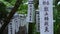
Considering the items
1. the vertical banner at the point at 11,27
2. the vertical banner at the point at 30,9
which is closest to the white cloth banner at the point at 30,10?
the vertical banner at the point at 30,9

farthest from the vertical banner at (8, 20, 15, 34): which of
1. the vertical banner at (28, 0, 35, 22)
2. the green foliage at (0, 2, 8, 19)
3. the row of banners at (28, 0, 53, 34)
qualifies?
the row of banners at (28, 0, 53, 34)

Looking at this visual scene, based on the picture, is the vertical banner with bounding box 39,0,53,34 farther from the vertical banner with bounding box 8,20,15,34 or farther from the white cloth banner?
the vertical banner with bounding box 8,20,15,34

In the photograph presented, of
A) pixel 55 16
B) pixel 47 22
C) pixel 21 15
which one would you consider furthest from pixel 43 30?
pixel 21 15

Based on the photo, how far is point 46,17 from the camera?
518 centimetres

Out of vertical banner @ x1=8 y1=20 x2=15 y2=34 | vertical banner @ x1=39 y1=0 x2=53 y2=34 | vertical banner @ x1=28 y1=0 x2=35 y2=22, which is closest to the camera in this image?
vertical banner @ x1=39 y1=0 x2=53 y2=34

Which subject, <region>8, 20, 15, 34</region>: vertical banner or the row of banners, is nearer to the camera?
the row of banners

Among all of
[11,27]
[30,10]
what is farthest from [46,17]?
[11,27]

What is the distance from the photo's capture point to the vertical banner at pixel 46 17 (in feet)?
16.9

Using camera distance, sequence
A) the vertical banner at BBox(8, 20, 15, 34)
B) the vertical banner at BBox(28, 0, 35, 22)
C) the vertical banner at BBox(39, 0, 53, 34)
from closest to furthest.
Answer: the vertical banner at BBox(39, 0, 53, 34), the vertical banner at BBox(28, 0, 35, 22), the vertical banner at BBox(8, 20, 15, 34)

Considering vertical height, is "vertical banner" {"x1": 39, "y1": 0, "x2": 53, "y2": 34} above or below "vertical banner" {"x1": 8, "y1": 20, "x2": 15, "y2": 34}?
above

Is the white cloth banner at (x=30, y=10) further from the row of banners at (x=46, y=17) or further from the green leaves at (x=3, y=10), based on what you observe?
the row of banners at (x=46, y=17)

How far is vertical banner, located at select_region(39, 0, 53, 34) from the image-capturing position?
202 inches

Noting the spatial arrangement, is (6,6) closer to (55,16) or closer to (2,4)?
(2,4)

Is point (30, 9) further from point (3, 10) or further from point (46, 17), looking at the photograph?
point (46, 17)
